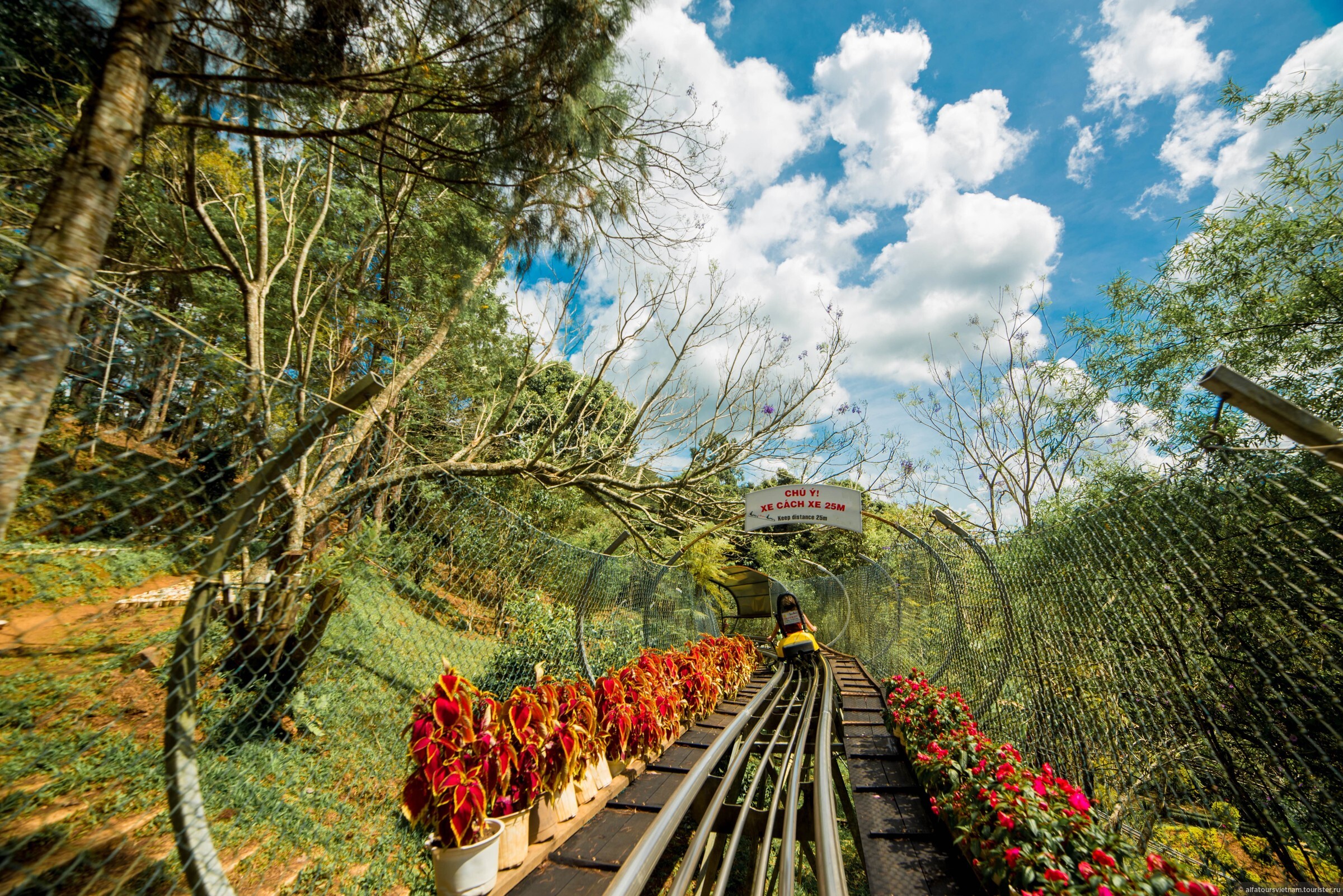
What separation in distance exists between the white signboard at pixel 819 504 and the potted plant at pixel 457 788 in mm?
5260

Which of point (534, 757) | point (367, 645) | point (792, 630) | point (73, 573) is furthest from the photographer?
point (792, 630)

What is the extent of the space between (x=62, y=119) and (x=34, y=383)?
3.32 meters

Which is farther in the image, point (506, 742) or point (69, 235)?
point (506, 742)

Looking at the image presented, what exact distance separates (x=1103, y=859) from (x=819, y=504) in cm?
564

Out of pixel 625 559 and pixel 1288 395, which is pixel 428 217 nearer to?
pixel 625 559

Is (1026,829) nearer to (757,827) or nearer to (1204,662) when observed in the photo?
(1204,662)

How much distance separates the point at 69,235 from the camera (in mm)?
1780

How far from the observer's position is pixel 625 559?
562 cm

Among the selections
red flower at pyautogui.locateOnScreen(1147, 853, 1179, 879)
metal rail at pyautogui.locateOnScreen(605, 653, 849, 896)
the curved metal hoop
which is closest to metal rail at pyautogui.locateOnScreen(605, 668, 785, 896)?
metal rail at pyautogui.locateOnScreen(605, 653, 849, 896)

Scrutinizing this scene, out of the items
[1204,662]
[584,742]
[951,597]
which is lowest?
[584,742]

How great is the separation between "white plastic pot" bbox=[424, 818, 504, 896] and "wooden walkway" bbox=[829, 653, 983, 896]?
5.48 feet

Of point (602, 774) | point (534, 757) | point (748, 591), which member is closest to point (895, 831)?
point (602, 774)

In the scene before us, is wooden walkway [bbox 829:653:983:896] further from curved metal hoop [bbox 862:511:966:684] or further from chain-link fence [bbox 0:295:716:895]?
chain-link fence [bbox 0:295:716:895]

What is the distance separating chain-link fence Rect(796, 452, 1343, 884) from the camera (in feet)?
6.31
